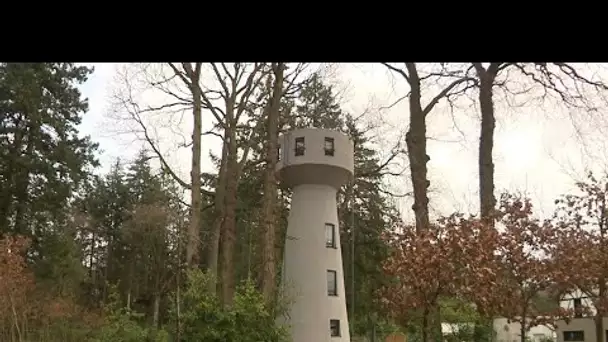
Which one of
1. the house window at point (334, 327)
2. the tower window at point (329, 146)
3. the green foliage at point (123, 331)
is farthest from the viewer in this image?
the tower window at point (329, 146)

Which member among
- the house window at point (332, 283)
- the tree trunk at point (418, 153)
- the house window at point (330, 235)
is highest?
the tree trunk at point (418, 153)

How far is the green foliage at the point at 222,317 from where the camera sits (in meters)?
9.10

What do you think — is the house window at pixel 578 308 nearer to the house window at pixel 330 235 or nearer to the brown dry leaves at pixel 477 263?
the brown dry leaves at pixel 477 263

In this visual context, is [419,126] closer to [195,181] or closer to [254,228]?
[195,181]

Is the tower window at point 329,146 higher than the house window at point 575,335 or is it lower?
higher

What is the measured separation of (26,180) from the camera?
Answer: 58.7 ft

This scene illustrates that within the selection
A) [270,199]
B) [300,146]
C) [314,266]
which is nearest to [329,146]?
[300,146]

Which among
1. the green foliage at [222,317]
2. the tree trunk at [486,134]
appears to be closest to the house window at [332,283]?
the tree trunk at [486,134]

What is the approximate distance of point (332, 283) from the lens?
13.0m

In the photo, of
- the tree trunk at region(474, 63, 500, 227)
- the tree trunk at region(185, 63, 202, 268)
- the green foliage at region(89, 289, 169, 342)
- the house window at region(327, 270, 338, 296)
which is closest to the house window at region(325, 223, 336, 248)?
the house window at region(327, 270, 338, 296)

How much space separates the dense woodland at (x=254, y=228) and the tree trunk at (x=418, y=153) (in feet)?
Result: 0.09

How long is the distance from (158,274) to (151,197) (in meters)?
5.21
